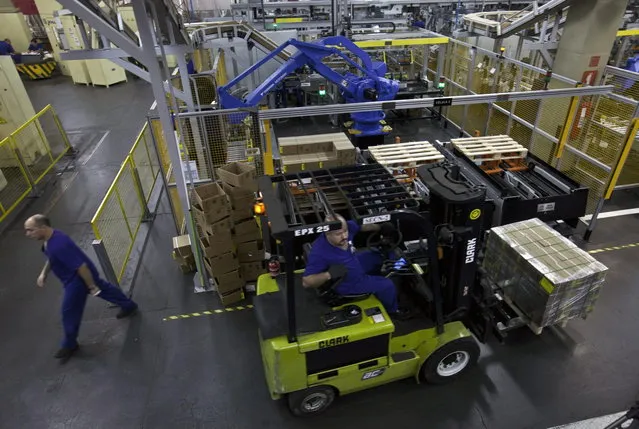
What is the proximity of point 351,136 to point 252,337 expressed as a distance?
23.6ft

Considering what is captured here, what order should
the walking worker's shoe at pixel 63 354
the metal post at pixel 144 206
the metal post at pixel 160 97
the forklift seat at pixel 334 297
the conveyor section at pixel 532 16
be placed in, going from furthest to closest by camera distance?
the conveyor section at pixel 532 16, the metal post at pixel 144 206, the walking worker's shoe at pixel 63 354, the metal post at pixel 160 97, the forklift seat at pixel 334 297

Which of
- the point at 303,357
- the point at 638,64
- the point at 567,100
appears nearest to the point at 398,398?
the point at 303,357

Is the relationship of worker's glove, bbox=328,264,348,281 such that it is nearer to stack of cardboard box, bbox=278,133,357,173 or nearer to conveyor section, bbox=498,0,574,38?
stack of cardboard box, bbox=278,133,357,173

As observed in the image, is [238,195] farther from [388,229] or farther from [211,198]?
[388,229]

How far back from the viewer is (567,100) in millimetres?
7883

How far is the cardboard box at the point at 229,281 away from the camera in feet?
19.5

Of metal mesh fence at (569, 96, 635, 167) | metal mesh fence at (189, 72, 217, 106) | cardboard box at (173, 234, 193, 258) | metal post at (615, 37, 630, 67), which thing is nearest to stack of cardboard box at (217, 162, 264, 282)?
cardboard box at (173, 234, 193, 258)

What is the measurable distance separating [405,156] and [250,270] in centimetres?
355

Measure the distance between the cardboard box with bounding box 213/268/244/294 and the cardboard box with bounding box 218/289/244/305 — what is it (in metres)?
0.08

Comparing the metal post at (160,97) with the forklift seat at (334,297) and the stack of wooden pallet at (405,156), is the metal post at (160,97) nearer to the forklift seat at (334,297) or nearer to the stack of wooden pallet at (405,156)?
the forklift seat at (334,297)

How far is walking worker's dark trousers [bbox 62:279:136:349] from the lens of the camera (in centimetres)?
511

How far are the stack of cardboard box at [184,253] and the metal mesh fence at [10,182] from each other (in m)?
4.60

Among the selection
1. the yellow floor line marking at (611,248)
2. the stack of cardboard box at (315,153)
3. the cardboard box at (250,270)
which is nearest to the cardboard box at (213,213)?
the cardboard box at (250,270)

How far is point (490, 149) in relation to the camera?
24.5 ft
